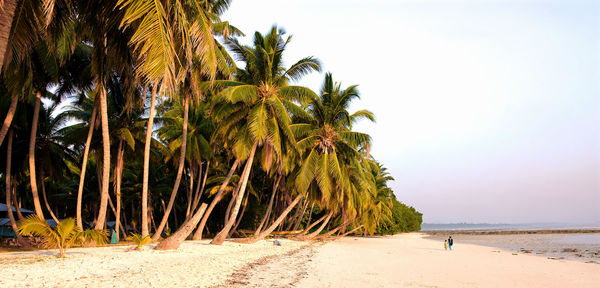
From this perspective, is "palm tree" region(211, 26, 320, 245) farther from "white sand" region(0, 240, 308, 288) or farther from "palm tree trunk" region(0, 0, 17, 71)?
"palm tree trunk" region(0, 0, 17, 71)

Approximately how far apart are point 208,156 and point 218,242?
7449 millimetres

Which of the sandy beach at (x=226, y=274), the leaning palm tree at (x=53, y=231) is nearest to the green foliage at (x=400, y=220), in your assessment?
the sandy beach at (x=226, y=274)

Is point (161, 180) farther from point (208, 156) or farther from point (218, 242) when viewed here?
point (218, 242)

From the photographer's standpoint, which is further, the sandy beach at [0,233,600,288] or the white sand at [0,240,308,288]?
the sandy beach at [0,233,600,288]

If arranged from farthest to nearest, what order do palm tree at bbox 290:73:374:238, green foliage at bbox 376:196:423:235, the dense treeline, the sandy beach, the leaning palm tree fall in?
green foliage at bbox 376:196:423:235, palm tree at bbox 290:73:374:238, the dense treeline, the leaning palm tree, the sandy beach

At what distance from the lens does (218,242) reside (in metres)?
16.7

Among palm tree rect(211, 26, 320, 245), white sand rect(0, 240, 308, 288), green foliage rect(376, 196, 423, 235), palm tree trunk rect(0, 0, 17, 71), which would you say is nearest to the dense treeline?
palm tree rect(211, 26, 320, 245)

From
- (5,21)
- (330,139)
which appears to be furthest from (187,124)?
(5,21)

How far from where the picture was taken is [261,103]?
58.5 ft

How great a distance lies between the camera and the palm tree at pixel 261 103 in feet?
56.6

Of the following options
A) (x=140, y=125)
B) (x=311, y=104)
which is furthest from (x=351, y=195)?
(x=140, y=125)

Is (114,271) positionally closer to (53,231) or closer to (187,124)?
(53,231)

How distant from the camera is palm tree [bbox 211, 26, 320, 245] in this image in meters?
17.2

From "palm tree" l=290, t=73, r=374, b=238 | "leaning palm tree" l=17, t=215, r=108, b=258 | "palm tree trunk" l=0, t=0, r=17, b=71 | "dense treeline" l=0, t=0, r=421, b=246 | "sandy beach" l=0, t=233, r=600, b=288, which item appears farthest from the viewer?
"palm tree" l=290, t=73, r=374, b=238
